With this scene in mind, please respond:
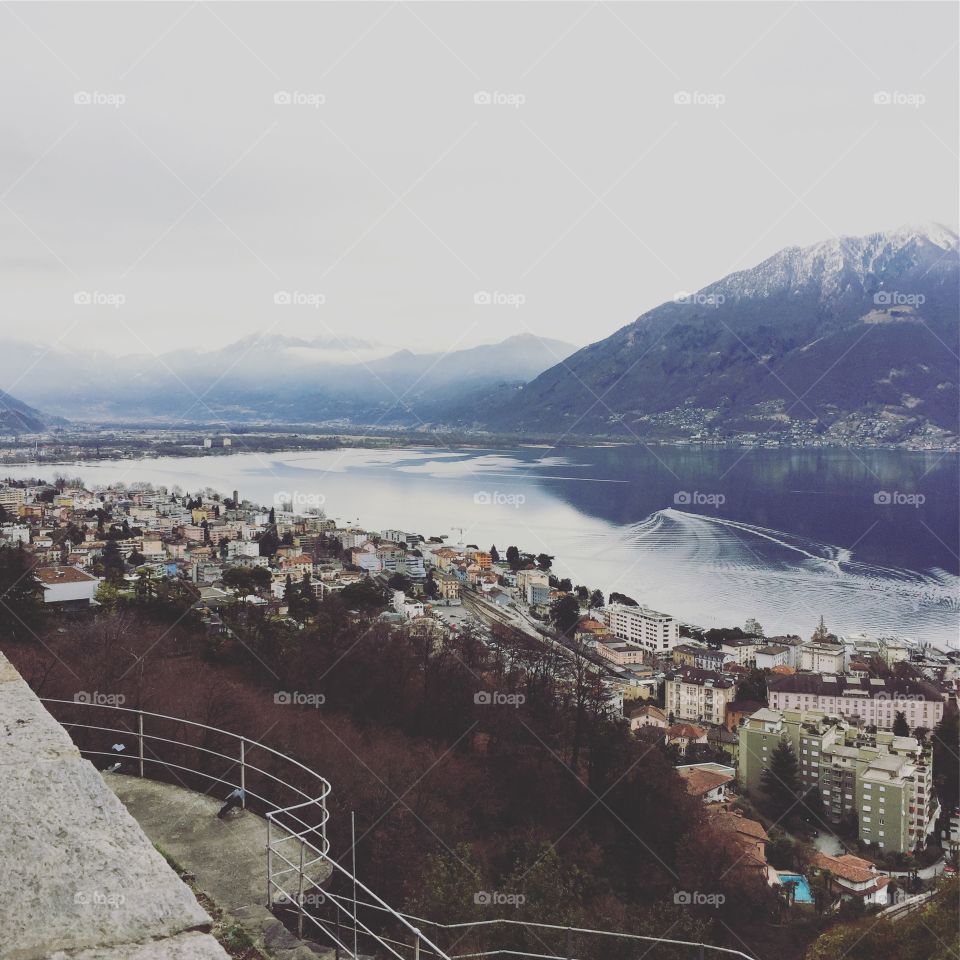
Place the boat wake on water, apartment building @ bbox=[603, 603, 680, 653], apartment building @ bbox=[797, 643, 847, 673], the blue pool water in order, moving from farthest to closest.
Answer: the boat wake on water
apartment building @ bbox=[603, 603, 680, 653]
apartment building @ bbox=[797, 643, 847, 673]
the blue pool water

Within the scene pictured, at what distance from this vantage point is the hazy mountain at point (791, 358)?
70625 mm

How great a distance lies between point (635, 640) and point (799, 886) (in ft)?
29.4

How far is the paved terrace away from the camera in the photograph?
1.00 metres

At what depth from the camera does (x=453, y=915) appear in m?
4.30

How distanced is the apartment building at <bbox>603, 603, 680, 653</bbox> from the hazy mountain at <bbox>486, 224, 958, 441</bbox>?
5101 cm
